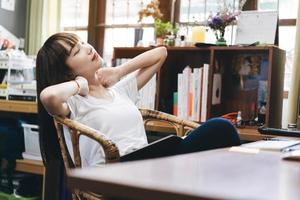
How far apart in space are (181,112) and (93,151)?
97 cm

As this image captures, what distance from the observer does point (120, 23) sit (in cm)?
358

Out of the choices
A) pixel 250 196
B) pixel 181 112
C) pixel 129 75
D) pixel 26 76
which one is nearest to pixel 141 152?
pixel 129 75

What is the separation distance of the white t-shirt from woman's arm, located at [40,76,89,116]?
Answer: 60mm

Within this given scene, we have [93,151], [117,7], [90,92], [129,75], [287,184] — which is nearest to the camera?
[287,184]

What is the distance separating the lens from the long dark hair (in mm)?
1706

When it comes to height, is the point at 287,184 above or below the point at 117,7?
below

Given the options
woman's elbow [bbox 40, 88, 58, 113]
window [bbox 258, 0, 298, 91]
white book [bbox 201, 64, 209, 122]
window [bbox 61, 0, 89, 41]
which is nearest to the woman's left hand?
woman's elbow [bbox 40, 88, 58, 113]

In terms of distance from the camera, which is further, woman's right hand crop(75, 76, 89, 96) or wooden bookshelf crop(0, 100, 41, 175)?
wooden bookshelf crop(0, 100, 41, 175)

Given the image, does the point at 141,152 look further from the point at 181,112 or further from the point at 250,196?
the point at 181,112

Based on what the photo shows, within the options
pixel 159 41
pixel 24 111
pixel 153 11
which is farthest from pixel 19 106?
pixel 153 11

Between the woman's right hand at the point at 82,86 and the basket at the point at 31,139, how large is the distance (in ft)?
3.98

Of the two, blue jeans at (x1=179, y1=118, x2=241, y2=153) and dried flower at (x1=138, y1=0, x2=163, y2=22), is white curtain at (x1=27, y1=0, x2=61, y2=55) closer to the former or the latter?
dried flower at (x1=138, y1=0, x2=163, y2=22)

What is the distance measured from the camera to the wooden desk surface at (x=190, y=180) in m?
0.52

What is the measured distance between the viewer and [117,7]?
361 cm
